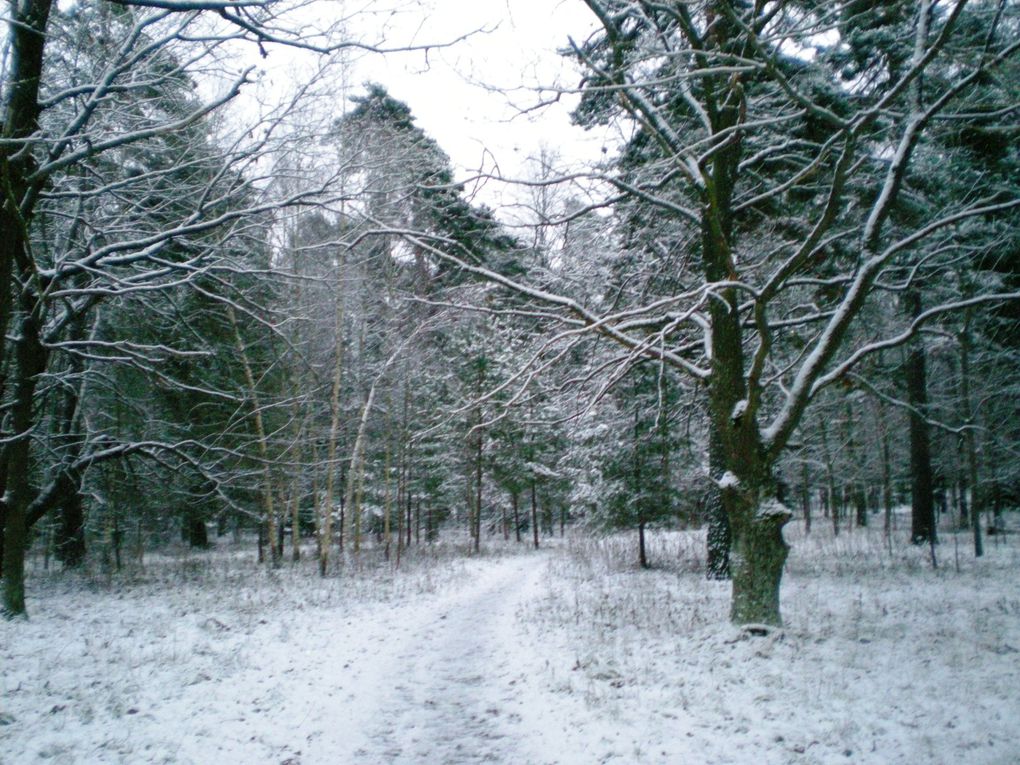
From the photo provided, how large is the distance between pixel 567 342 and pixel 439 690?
4418 mm

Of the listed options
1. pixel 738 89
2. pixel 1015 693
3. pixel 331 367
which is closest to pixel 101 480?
pixel 331 367

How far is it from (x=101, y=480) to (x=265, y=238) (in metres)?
10.0

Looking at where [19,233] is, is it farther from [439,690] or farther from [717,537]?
[717,537]

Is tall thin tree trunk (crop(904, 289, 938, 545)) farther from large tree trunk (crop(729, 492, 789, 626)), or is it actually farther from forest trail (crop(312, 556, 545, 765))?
forest trail (crop(312, 556, 545, 765))

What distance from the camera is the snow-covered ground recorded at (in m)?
5.05

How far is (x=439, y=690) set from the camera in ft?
22.5

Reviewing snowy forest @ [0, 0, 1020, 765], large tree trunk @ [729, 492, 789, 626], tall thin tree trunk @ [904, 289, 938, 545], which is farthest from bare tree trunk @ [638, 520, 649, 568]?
large tree trunk @ [729, 492, 789, 626]

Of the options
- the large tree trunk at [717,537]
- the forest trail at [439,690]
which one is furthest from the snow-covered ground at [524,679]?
the large tree trunk at [717,537]

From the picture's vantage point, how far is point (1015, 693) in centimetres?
579

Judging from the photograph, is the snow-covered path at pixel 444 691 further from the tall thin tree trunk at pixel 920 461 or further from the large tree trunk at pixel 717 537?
the tall thin tree trunk at pixel 920 461

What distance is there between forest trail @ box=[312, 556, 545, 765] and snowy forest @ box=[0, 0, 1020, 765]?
6cm

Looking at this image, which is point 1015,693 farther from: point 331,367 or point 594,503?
point 331,367

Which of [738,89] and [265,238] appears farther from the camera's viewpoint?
[265,238]

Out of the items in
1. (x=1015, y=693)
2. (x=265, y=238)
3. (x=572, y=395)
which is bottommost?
(x=1015, y=693)
